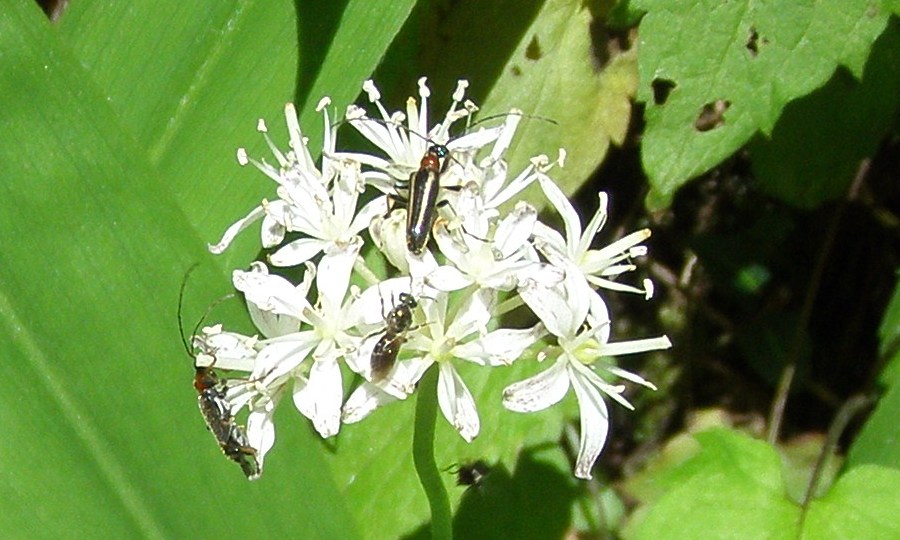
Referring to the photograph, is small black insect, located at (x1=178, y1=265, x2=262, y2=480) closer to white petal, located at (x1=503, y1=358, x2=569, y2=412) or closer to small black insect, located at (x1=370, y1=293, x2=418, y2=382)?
small black insect, located at (x1=370, y1=293, x2=418, y2=382)

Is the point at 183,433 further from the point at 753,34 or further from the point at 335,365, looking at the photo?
the point at 753,34

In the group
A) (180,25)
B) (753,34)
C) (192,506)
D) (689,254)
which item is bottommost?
(689,254)

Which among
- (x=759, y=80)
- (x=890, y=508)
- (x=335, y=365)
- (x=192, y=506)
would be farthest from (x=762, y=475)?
(x=192, y=506)

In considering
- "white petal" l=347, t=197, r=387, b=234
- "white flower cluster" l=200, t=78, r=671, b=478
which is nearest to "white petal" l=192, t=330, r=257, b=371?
"white flower cluster" l=200, t=78, r=671, b=478

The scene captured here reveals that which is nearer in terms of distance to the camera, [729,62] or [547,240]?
[547,240]

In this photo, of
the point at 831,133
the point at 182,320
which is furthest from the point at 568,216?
the point at 831,133

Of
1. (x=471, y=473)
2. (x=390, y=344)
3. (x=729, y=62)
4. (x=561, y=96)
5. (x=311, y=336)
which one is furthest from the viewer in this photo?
(x=561, y=96)

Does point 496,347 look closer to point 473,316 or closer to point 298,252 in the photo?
point 473,316

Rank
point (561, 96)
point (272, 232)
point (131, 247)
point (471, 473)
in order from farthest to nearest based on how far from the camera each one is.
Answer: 1. point (561, 96)
2. point (471, 473)
3. point (131, 247)
4. point (272, 232)
